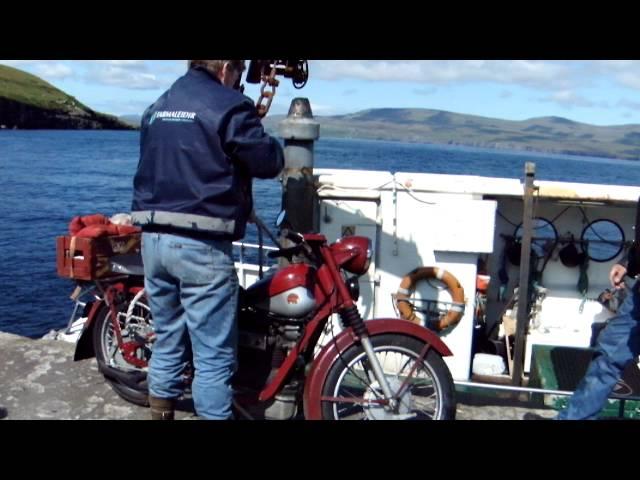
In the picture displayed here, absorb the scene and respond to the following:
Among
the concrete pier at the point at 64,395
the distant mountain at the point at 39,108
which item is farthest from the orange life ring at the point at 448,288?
the distant mountain at the point at 39,108

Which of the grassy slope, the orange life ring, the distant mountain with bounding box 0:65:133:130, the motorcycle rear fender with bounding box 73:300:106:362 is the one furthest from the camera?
the grassy slope

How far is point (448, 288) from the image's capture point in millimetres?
5688

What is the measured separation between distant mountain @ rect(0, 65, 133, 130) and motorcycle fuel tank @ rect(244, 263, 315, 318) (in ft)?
410

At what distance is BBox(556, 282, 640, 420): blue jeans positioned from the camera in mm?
3678

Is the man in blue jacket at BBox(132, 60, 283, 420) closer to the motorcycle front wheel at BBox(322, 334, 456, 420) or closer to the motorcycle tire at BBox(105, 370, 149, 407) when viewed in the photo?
the motorcycle front wheel at BBox(322, 334, 456, 420)

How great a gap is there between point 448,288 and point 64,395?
2995mm

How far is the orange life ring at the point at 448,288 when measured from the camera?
5.64m

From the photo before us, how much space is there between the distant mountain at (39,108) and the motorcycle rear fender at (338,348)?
12512 cm

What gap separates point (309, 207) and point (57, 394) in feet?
7.60

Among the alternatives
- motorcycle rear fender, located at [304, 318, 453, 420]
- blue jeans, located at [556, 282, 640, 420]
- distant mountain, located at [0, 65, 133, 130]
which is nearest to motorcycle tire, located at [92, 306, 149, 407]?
motorcycle rear fender, located at [304, 318, 453, 420]

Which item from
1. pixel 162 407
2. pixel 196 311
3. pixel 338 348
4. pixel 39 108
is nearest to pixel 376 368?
pixel 338 348

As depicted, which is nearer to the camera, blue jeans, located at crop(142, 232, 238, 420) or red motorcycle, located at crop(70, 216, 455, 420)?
blue jeans, located at crop(142, 232, 238, 420)

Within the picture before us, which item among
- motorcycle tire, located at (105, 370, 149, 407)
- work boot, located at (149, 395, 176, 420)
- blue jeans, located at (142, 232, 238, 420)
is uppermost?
blue jeans, located at (142, 232, 238, 420)

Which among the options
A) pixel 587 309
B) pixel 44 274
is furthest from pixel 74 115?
pixel 587 309
